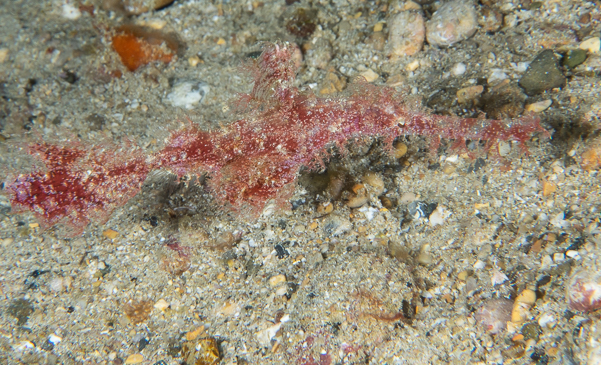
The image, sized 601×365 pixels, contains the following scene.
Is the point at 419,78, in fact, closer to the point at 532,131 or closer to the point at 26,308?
the point at 532,131

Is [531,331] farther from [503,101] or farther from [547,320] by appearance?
[503,101]

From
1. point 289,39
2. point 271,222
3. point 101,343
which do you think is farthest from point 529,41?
point 101,343

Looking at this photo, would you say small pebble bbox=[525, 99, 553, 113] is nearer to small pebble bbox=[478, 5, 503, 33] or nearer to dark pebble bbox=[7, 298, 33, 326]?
small pebble bbox=[478, 5, 503, 33]

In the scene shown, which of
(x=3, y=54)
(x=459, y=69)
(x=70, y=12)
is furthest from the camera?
(x=70, y=12)

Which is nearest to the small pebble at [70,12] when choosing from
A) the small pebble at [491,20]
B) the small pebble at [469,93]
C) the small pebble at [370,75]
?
the small pebble at [370,75]

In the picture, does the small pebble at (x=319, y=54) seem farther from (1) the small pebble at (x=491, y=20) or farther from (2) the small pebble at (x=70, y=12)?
(2) the small pebble at (x=70, y=12)

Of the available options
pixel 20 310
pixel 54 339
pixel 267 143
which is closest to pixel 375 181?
pixel 267 143
